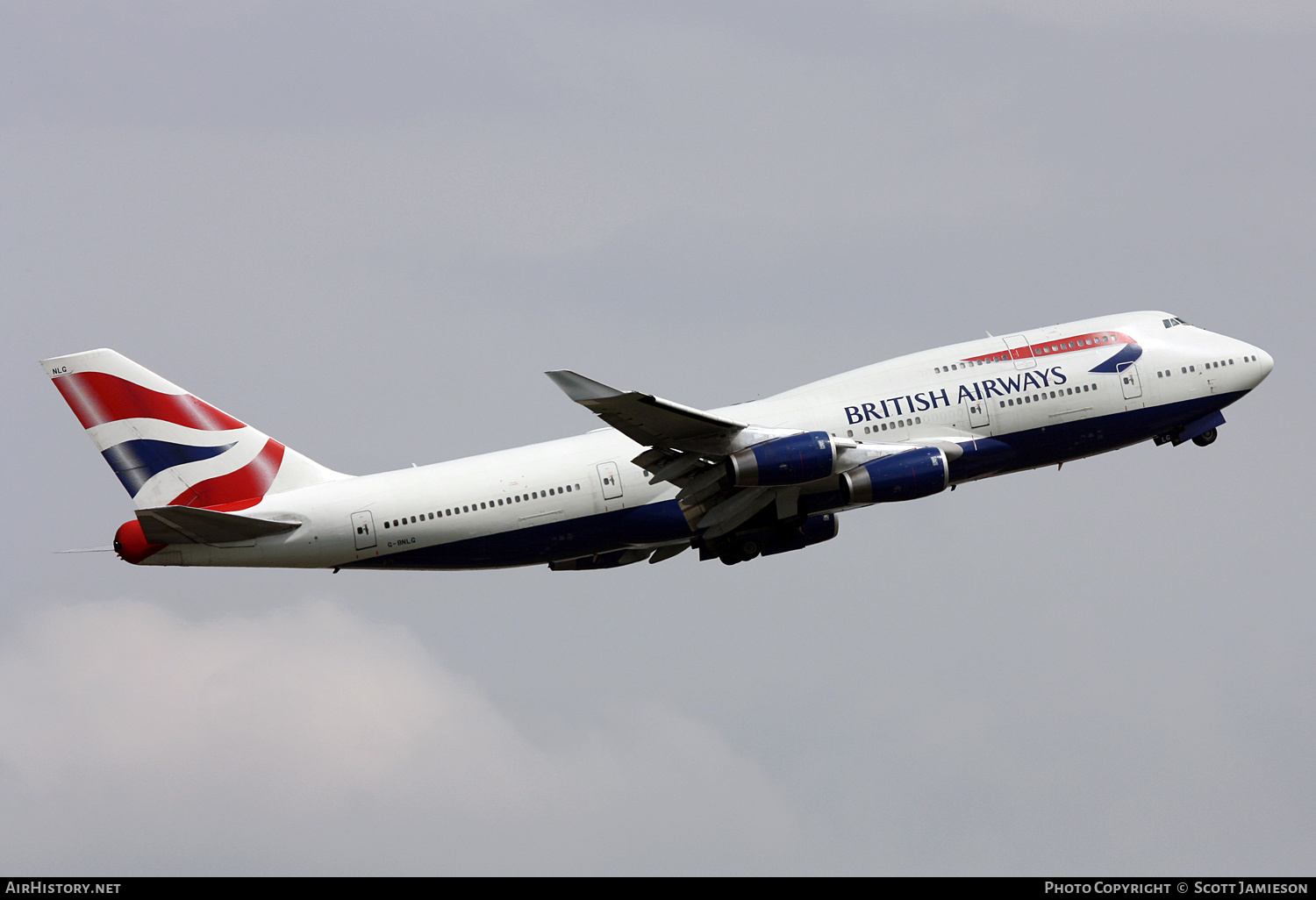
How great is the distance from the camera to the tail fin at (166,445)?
2096 inches

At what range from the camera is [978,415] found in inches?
2092

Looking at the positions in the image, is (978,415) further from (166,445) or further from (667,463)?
(166,445)

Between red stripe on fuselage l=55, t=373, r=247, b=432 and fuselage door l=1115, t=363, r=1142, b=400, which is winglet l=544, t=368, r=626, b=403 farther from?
fuselage door l=1115, t=363, r=1142, b=400

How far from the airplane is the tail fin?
0.05m

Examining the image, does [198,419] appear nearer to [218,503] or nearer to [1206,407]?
[218,503]

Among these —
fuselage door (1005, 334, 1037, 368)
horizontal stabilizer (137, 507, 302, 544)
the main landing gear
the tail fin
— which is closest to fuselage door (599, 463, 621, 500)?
the main landing gear

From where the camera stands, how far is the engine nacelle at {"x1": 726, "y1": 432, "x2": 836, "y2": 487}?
1959 inches

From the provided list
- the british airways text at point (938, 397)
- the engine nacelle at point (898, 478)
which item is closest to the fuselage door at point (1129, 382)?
the british airways text at point (938, 397)

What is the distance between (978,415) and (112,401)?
27.6 metres

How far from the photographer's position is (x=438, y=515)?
51812 mm

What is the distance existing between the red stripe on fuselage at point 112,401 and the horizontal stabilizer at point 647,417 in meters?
14.1

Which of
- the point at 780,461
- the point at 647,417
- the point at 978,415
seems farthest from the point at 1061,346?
the point at 647,417

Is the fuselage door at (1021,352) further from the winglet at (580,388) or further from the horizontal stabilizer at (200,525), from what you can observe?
the horizontal stabilizer at (200,525)
